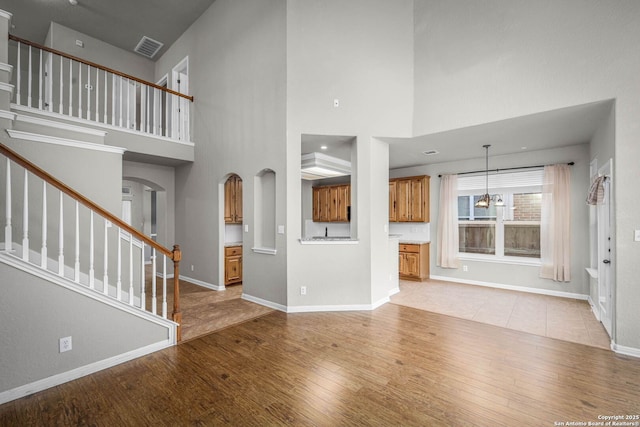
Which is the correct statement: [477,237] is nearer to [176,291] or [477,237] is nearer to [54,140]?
[176,291]

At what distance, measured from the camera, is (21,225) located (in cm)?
286

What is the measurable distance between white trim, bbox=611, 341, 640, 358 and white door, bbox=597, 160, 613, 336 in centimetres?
34

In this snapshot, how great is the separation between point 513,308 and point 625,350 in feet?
4.81

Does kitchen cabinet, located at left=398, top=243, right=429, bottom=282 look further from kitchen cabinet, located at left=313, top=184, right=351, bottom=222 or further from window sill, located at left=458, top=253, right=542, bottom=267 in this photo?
kitchen cabinet, located at left=313, top=184, right=351, bottom=222

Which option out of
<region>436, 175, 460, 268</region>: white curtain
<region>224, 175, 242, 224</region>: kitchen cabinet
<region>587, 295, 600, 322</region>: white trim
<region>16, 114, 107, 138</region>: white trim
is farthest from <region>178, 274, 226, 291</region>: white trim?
<region>587, 295, 600, 322</region>: white trim

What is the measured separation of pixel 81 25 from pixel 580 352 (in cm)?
1013

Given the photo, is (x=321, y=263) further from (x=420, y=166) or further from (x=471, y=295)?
(x=420, y=166)

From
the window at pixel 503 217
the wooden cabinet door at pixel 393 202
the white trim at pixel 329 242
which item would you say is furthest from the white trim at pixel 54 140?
the window at pixel 503 217

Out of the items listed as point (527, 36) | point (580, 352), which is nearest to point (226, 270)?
point (580, 352)

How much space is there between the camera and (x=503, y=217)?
5.73 m

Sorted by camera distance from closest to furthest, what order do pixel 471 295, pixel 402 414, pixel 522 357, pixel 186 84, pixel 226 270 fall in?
1. pixel 402 414
2. pixel 522 357
3. pixel 471 295
4. pixel 226 270
5. pixel 186 84

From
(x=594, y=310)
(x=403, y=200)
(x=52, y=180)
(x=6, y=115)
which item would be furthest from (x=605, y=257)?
(x=6, y=115)

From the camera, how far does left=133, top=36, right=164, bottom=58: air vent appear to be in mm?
6648

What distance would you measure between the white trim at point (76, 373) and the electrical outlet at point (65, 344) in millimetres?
196
